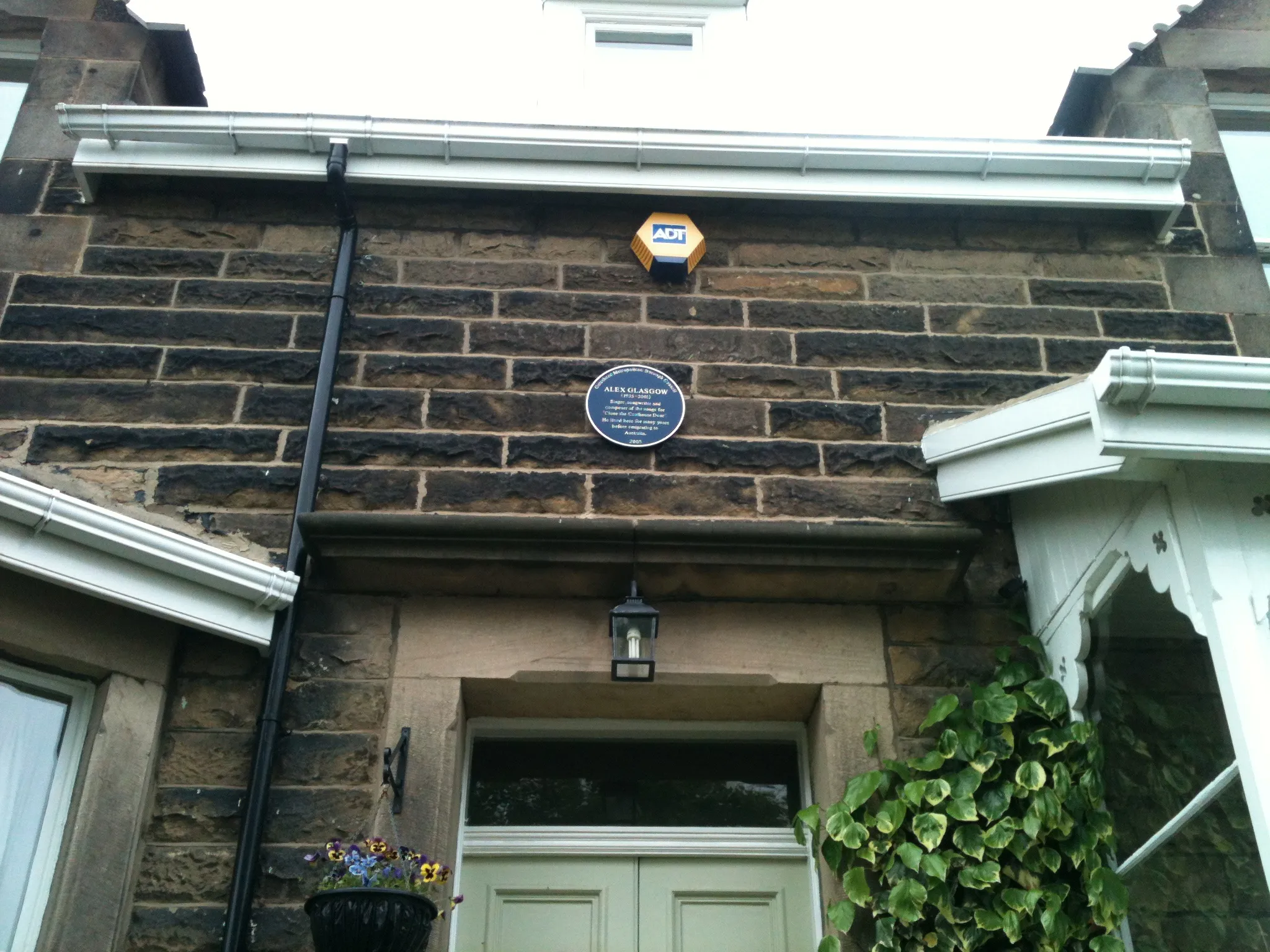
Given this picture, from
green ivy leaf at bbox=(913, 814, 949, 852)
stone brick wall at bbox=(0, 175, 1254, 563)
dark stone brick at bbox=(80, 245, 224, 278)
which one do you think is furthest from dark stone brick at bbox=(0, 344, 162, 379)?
green ivy leaf at bbox=(913, 814, 949, 852)

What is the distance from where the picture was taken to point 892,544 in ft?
13.4

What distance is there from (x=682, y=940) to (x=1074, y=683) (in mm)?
1493

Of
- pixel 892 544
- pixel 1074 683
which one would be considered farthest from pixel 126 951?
pixel 1074 683

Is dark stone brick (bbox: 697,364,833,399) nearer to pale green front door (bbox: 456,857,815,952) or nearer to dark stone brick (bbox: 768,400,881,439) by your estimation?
dark stone brick (bbox: 768,400,881,439)

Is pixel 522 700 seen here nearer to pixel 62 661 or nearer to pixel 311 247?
pixel 62 661

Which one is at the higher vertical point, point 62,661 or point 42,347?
point 42,347

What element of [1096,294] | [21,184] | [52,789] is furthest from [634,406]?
[21,184]

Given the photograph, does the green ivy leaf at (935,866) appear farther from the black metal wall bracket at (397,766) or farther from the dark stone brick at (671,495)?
the black metal wall bracket at (397,766)

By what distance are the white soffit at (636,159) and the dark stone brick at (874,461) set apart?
1.15m

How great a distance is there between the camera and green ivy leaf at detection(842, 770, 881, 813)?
3764 millimetres

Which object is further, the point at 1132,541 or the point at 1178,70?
the point at 1178,70

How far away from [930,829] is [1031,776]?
339 millimetres

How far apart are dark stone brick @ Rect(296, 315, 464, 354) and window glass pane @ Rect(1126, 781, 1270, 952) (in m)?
2.93

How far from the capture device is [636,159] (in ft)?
16.5
